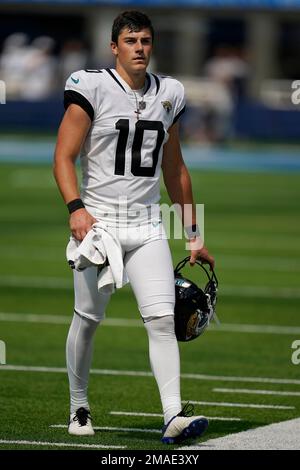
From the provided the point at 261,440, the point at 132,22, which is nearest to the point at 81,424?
the point at 261,440

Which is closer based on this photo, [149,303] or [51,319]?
[149,303]

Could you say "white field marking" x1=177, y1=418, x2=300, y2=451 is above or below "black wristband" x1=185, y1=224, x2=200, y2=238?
below

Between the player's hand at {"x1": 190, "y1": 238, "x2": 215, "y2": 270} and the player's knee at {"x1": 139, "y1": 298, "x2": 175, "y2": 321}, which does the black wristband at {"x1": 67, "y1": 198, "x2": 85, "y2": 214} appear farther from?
the player's hand at {"x1": 190, "y1": 238, "x2": 215, "y2": 270}

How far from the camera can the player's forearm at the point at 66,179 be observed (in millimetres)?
6930

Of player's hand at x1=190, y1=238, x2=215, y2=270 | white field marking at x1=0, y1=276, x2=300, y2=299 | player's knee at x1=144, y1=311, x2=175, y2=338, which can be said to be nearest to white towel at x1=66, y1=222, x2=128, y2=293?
player's knee at x1=144, y1=311, x2=175, y2=338

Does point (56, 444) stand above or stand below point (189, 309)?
below

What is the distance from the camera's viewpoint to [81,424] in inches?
287

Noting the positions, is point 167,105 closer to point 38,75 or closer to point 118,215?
point 118,215

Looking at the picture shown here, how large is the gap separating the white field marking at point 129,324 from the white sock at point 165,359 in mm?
4590

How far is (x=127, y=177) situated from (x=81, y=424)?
1.34 m

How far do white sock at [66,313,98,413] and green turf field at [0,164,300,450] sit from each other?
216mm

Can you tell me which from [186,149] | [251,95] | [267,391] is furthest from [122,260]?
[251,95]

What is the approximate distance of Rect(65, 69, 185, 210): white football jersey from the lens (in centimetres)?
704
